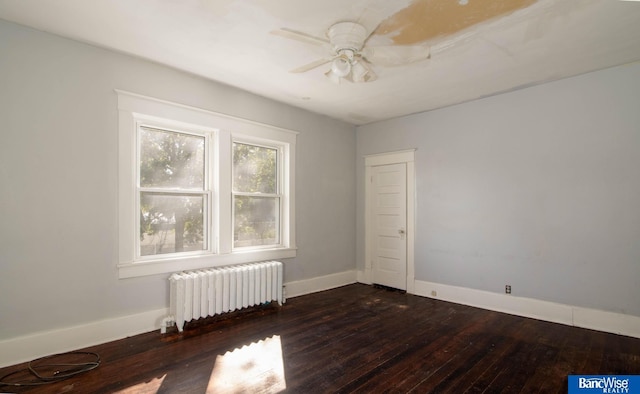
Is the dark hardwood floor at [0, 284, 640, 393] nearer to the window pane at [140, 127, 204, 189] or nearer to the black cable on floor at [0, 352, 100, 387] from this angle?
the black cable on floor at [0, 352, 100, 387]

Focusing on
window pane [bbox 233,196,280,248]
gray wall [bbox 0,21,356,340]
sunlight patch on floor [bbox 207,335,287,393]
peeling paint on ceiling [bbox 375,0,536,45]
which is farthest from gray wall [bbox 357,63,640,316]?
gray wall [bbox 0,21,356,340]

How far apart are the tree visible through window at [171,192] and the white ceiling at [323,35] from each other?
0.84m

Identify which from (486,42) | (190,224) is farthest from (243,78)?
(486,42)

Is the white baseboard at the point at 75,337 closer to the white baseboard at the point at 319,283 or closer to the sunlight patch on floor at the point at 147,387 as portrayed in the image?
the sunlight patch on floor at the point at 147,387

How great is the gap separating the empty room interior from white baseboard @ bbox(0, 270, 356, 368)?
2 centimetres

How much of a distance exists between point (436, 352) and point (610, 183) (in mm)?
2644

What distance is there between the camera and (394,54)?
2.87 meters

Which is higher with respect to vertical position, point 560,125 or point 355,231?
point 560,125

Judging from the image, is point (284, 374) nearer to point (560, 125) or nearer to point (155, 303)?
point (155, 303)

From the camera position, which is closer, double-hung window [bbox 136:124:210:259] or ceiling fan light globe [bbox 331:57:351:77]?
ceiling fan light globe [bbox 331:57:351:77]

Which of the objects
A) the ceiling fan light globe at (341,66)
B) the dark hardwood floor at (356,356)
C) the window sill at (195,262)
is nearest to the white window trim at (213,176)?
the window sill at (195,262)

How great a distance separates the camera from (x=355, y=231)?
572cm

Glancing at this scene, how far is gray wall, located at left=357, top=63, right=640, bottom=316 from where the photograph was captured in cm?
332

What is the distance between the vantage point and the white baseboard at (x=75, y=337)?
2564 mm
